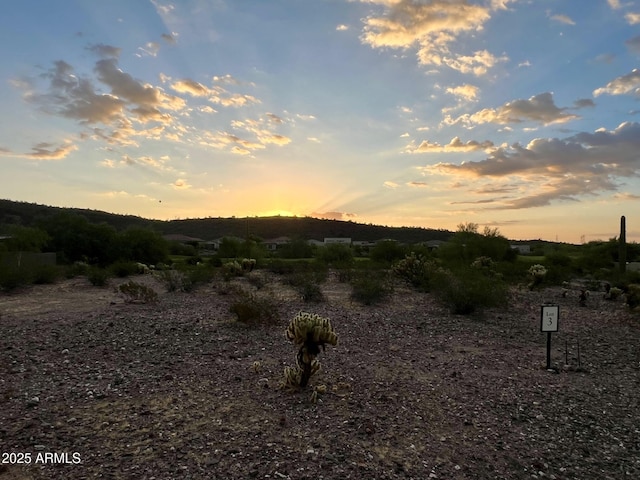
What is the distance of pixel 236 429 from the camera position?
220 inches

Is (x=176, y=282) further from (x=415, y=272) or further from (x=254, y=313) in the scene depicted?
(x=415, y=272)

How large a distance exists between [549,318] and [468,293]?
224 inches

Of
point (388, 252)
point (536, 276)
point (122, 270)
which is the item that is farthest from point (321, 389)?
point (388, 252)

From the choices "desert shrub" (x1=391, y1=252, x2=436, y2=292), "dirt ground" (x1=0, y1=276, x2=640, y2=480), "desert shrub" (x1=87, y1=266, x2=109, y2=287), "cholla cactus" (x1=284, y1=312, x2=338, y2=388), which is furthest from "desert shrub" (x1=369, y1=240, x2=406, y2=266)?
"cholla cactus" (x1=284, y1=312, x2=338, y2=388)

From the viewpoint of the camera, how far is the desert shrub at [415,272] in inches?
787

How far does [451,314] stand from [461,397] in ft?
24.0

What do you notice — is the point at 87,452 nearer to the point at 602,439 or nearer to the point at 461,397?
the point at 461,397

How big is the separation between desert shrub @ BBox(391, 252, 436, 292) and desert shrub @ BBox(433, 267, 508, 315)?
12.3 feet

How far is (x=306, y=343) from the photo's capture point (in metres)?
7.11

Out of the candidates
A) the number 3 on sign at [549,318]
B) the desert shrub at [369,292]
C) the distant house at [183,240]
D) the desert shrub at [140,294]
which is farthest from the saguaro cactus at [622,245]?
the distant house at [183,240]

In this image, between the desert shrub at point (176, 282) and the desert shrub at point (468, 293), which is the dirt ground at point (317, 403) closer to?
the desert shrub at point (468, 293)

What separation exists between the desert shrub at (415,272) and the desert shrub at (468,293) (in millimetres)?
3744

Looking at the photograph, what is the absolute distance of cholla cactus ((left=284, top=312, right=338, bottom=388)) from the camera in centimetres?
702

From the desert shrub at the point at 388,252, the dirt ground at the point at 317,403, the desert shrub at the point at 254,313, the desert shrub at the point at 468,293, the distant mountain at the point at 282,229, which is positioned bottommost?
the dirt ground at the point at 317,403
